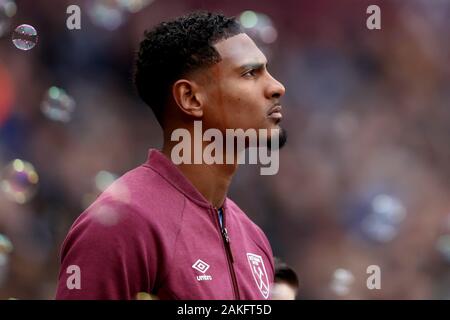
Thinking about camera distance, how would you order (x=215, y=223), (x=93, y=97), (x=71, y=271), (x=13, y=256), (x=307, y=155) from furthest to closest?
(x=307, y=155)
(x=93, y=97)
(x=13, y=256)
(x=215, y=223)
(x=71, y=271)

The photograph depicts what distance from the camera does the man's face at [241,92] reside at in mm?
1776

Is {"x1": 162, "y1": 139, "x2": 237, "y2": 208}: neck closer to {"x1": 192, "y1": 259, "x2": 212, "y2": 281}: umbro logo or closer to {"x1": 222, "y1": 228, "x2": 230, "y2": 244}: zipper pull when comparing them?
{"x1": 222, "y1": 228, "x2": 230, "y2": 244}: zipper pull

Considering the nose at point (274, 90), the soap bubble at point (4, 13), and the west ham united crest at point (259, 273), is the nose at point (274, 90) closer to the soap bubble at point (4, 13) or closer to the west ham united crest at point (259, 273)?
the west ham united crest at point (259, 273)

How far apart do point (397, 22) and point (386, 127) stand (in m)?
0.56

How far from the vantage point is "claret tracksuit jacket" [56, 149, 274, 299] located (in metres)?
1.48

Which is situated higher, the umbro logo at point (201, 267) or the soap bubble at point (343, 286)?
the umbro logo at point (201, 267)

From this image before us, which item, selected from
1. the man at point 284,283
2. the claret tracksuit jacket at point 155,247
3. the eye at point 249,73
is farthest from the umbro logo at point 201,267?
the man at point 284,283

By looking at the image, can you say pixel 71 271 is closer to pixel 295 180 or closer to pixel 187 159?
pixel 187 159

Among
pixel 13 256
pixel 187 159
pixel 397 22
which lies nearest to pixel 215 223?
pixel 187 159

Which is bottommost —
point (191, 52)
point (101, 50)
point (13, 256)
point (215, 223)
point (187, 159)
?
point (13, 256)

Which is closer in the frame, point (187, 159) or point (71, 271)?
point (71, 271)

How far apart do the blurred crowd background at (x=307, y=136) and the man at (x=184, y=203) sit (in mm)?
1730

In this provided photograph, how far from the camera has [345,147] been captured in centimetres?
408

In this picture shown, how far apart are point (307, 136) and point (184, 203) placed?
2413mm
